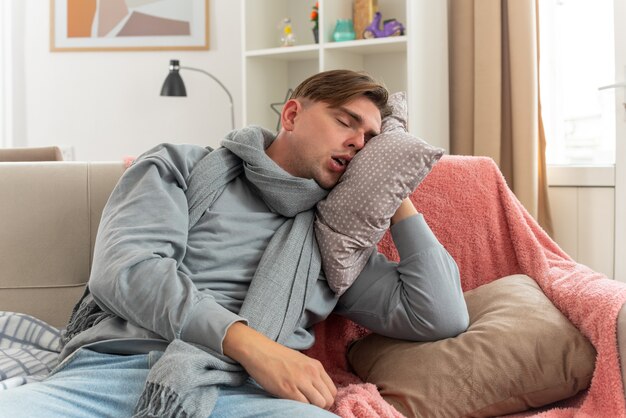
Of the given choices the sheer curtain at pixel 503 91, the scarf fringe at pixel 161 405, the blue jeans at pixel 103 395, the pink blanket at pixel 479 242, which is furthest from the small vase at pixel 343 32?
the scarf fringe at pixel 161 405

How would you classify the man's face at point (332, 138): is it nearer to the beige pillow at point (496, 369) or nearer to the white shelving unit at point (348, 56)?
the beige pillow at point (496, 369)

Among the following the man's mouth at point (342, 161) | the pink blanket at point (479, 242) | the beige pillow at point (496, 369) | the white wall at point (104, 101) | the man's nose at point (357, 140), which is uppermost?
the white wall at point (104, 101)

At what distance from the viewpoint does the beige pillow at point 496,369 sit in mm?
1375

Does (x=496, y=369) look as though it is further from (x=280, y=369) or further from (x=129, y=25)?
(x=129, y=25)

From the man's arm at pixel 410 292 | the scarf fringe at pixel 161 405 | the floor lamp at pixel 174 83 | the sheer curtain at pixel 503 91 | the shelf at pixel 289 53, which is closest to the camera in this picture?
the scarf fringe at pixel 161 405

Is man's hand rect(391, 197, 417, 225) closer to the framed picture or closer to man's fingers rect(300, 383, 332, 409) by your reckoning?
man's fingers rect(300, 383, 332, 409)

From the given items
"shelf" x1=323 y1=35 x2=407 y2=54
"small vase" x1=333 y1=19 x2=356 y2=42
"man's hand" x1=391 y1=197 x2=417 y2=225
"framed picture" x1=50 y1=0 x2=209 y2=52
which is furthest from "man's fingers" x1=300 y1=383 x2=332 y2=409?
"framed picture" x1=50 y1=0 x2=209 y2=52

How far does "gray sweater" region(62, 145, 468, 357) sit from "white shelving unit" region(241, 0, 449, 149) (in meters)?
1.55

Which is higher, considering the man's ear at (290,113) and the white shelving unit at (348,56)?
the white shelving unit at (348,56)

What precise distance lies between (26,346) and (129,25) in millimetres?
2774

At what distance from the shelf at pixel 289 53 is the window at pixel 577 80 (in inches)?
40.4

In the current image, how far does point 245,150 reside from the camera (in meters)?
1.58

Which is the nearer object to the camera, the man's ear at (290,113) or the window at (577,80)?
the man's ear at (290,113)

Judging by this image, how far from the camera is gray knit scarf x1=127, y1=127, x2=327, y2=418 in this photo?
46.9 inches
